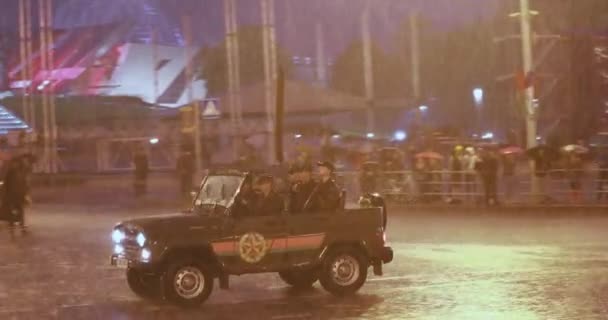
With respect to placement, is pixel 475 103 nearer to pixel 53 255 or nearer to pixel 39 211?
pixel 39 211

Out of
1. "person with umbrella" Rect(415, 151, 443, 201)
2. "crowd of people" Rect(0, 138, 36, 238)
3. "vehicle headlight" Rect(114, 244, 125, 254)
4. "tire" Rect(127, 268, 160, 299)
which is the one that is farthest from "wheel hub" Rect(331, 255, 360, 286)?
"person with umbrella" Rect(415, 151, 443, 201)

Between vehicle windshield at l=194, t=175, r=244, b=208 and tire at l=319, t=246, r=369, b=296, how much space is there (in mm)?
1541

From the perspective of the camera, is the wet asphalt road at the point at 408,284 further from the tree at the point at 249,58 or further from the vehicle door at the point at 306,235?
the tree at the point at 249,58

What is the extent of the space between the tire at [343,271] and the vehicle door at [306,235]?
A: 0.26 meters

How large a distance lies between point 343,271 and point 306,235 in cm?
77

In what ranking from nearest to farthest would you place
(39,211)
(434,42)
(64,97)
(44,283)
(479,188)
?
1. (44,283)
2. (479,188)
3. (39,211)
4. (64,97)
5. (434,42)

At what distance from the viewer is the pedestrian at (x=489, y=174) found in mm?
27234

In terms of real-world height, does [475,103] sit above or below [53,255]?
above

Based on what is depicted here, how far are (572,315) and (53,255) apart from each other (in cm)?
1031

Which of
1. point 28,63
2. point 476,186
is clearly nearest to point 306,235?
point 476,186

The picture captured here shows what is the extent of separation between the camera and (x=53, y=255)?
18.4 meters

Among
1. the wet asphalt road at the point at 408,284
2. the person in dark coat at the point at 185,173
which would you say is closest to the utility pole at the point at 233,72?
the person in dark coat at the point at 185,173

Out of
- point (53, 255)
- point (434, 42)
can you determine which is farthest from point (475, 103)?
point (53, 255)

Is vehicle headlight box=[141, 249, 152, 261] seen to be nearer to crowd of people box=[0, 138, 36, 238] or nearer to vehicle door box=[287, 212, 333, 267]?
vehicle door box=[287, 212, 333, 267]
